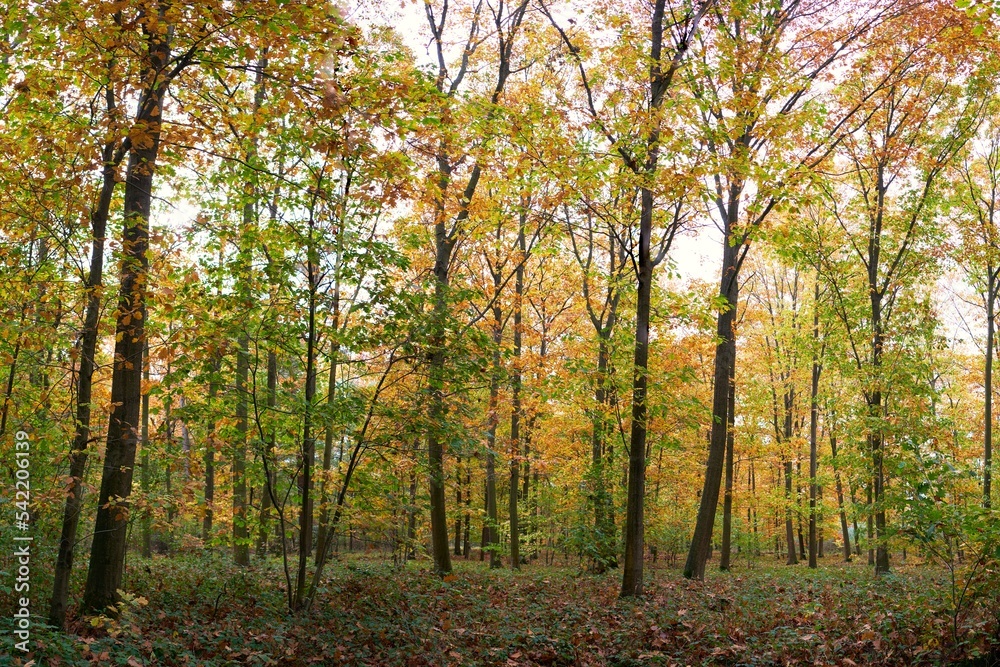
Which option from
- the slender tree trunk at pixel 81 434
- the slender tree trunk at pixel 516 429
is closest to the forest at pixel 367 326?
the slender tree trunk at pixel 81 434

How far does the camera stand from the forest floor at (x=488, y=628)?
20.1 feet

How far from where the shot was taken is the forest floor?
20.1 feet

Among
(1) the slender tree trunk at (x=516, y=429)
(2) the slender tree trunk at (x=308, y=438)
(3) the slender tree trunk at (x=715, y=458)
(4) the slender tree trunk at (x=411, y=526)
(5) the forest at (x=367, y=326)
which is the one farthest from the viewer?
(1) the slender tree trunk at (x=516, y=429)

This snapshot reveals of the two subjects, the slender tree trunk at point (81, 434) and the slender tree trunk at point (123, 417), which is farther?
the slender tree trunk at point (123, 417)

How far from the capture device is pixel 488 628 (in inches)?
324

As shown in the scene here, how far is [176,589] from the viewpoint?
8.81m

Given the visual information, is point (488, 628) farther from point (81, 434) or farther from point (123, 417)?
point (81, 434)

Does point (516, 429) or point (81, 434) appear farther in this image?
point (516, 429)

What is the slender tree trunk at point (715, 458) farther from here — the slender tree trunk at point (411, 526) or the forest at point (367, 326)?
the slender tree trunk at point (411, 526)

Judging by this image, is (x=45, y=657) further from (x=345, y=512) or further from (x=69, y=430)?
(x=345, y=512)

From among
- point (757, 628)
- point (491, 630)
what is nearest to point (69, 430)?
point (491, 630)

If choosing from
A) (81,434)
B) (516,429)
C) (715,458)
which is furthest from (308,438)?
(516,429)

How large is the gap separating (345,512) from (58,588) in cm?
308

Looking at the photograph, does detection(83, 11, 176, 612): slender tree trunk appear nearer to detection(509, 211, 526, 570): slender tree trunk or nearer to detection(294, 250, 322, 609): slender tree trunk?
detection(294, 250, 322, 609): slender tree trunk
